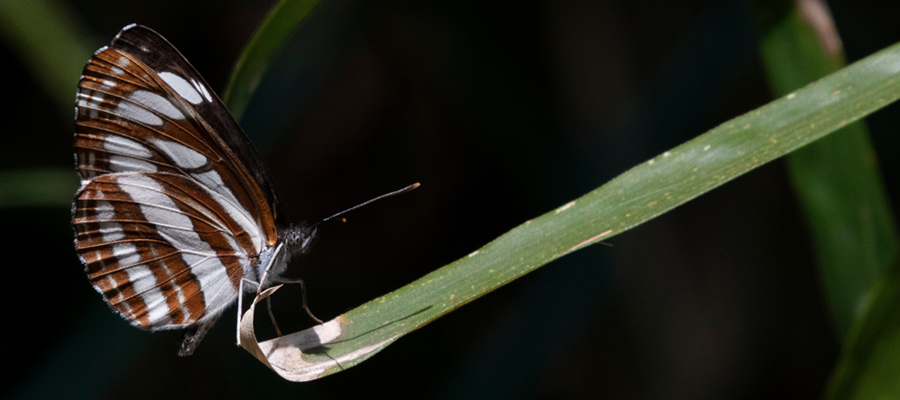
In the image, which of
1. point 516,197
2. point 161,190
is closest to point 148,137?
point 161,190

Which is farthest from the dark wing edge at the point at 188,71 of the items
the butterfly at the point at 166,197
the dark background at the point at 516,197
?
the dark background at the point at 516,197

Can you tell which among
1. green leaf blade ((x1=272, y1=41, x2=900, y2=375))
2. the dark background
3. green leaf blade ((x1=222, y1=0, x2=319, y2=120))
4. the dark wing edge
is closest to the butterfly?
the dark wing edge

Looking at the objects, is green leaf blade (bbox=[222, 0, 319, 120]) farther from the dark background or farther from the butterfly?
the dark background

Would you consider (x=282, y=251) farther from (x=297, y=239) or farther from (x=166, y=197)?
(x=166, y=197)

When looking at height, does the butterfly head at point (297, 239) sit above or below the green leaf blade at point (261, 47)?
below

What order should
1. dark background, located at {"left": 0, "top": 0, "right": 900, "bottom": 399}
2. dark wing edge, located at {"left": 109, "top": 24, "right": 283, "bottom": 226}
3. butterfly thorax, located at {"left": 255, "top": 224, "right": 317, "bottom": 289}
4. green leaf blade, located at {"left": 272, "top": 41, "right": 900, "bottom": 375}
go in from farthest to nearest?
dark background, located at {"left": 0, "top": 0, "right": 900, "bottom": 399} < butterfly thorax, located at {"left": 255, "top": 224, "right": 317, "bottom": 289} < dark wing edge, located at {"left": 109, "top": 24, "right": 283, "bottom": 226} < green leaf blade, located at {"left": 272, "top": 41, "right": 900, "bottom": 375}

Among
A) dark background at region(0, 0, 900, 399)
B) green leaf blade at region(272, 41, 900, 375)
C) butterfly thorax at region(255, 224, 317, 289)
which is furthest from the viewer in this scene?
dark background at region(0, 0, 900, 399)

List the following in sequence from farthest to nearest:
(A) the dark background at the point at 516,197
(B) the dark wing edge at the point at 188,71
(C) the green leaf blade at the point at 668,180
Answer: (A) the dark background at the point at 516,197, (B) the dark wing edge at the point at 188,71, (C) the green leaf blade at the point at 668,180

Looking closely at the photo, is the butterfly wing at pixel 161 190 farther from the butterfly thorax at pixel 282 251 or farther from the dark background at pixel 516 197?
the dark background at pixel 516 197
